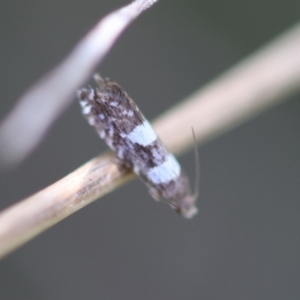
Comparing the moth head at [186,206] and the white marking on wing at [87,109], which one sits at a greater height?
the white marking on wing at [87,109]

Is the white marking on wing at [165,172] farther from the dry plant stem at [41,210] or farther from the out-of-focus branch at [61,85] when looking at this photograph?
the out-of-focus branch at [61,85]

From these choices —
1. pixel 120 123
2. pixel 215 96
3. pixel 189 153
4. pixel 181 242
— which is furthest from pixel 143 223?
pixel 120 123

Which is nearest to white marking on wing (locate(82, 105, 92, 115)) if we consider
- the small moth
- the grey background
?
Answer: the small moth

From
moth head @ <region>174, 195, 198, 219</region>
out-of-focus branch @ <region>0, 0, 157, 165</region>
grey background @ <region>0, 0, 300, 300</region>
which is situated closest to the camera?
out-of-focus branch @ <region>0, 0, 157, 165</region>

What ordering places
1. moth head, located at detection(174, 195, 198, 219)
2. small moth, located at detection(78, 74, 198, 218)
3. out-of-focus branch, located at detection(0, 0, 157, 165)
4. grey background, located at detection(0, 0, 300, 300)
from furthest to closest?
1. grey background, located at detection(0, 0, 300, 300)
2. moth head, located at detection(174, 195, 198, 219)
3. small moth, located at detection(78, 74, 198, 218)
4. out-of-focus branch, located at detection(0, 0, 157, 165)

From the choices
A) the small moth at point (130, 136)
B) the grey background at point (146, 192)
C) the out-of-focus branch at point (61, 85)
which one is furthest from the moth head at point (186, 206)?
the grey background at point (146, 192)

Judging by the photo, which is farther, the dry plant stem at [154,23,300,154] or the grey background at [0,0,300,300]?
the grey background at [0,0,300,300]

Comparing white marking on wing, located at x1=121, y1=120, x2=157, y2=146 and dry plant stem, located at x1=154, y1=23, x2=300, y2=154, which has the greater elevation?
dry plant stem, located at x1=154, y1=23, x2=300, y2=154

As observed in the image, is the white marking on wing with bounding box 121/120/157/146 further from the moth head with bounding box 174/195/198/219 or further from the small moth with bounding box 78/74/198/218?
the moth head with bounding box 174/195/198/219
